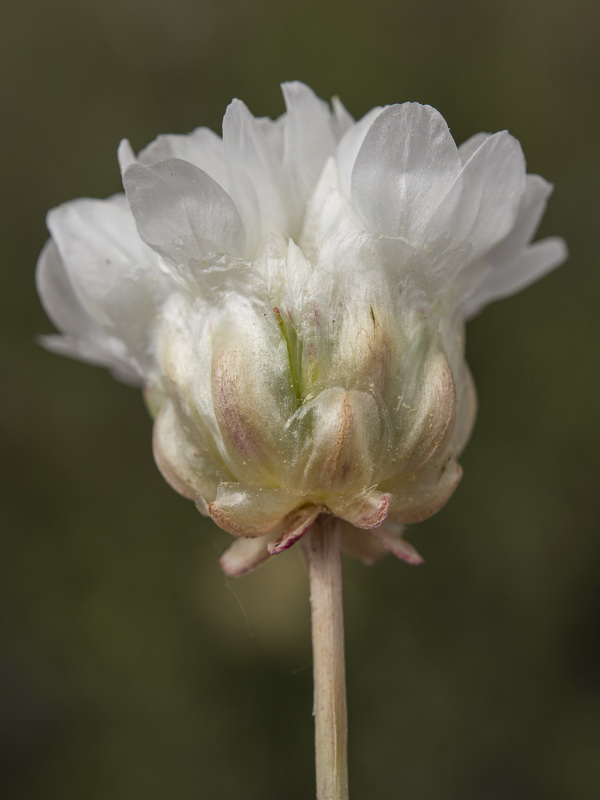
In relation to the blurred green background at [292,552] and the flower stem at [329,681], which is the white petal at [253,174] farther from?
the blurred green background at [292,552]

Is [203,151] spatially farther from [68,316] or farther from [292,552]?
[292,552]

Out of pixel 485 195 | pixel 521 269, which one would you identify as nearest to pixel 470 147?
pixel 485 195

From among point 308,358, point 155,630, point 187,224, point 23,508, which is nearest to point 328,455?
point 308,358

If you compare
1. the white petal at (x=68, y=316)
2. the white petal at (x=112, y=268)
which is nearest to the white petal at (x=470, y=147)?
the white petal at (x=112, y=268)

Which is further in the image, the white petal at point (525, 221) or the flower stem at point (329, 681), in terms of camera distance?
the white petal at point (525, 221)

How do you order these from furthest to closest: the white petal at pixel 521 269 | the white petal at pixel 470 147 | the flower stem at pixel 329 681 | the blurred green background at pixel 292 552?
the blurred green background at pixel 292 552 → the white petal at pixel 521 269 → the white petal at pixel 470 147 → the flower stem at pixel 329 681

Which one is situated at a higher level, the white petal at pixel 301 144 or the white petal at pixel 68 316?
the white petal at pixel 301 144

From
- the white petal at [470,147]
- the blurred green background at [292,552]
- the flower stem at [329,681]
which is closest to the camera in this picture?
the flower stem at [329,681]

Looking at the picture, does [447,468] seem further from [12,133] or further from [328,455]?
[12,133]

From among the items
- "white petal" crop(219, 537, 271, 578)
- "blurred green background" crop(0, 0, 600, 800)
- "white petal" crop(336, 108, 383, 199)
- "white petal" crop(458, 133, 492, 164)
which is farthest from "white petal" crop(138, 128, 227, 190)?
"blurred green background" crop(0, 0, 600, 800)
